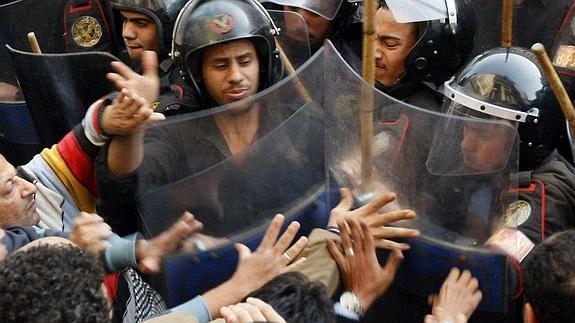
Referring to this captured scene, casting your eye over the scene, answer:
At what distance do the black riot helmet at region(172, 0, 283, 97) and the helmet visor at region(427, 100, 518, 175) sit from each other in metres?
0.98

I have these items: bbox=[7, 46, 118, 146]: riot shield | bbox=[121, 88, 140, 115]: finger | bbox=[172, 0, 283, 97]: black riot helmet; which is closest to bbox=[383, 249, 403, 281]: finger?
bbox=[121, 88, 140, 115]: finger

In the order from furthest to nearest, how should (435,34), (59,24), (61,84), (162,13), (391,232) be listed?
(59,24)
(162,13)
(435,34)
(61,84)
(391,232)

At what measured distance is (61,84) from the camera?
3.74 meters

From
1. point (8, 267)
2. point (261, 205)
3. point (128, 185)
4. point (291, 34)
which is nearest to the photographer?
point (8, 267)

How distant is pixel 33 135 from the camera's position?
13.9 feet

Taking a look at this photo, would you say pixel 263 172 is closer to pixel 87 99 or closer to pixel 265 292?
pixel 265 292

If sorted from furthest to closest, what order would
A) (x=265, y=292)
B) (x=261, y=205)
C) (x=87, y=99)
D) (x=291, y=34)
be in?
(x=291, y=34) < (x=87, y=99) < (x=261, y=205) < (x=265, y=292)

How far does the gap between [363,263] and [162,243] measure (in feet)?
1.75

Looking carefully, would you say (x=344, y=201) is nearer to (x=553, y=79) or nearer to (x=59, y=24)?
(x=553, y=79)

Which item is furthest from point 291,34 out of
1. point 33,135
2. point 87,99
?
point 33,135

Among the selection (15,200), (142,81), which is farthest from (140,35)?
(15,200)

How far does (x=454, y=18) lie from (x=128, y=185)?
1646mm

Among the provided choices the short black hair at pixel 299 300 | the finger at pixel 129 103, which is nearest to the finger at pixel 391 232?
the short black hair at pixel 299 300

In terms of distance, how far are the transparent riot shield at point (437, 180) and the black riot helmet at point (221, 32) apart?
806 millimetres
